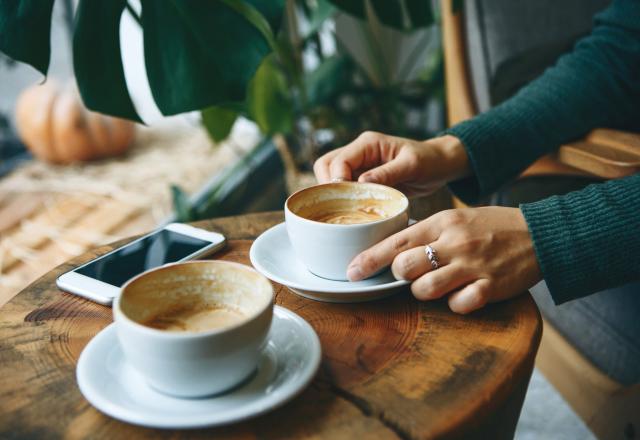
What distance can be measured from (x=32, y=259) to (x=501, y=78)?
135cm

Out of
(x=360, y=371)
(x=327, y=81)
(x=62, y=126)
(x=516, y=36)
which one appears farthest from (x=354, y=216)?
(x=62, y=126)

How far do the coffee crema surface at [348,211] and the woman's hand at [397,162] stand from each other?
0.07 metres

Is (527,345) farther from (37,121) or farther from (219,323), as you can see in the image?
(37,121)

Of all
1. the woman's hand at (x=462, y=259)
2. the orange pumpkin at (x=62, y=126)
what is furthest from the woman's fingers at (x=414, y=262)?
the orange pumpkin at (x=62, y=126)

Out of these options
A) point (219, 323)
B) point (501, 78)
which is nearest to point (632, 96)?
point (501, 78)

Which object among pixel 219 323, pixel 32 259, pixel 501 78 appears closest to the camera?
pixel 219 323

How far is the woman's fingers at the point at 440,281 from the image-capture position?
0.65 metres

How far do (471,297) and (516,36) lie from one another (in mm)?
949

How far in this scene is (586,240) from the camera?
701mm

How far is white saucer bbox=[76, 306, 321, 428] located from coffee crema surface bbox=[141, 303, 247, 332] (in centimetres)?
5

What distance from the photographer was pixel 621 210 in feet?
2.40

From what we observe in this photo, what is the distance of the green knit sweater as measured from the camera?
0.70m

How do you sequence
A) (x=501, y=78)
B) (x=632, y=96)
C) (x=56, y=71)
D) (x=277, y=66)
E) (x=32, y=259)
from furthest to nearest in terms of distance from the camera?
1. (x=56, y=71)
2. (x=277, y=66)
3. (x=32, y=259)
4. (x=501, y=78)
5. (x=632, y=96)

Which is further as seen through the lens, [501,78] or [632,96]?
[501,78]
